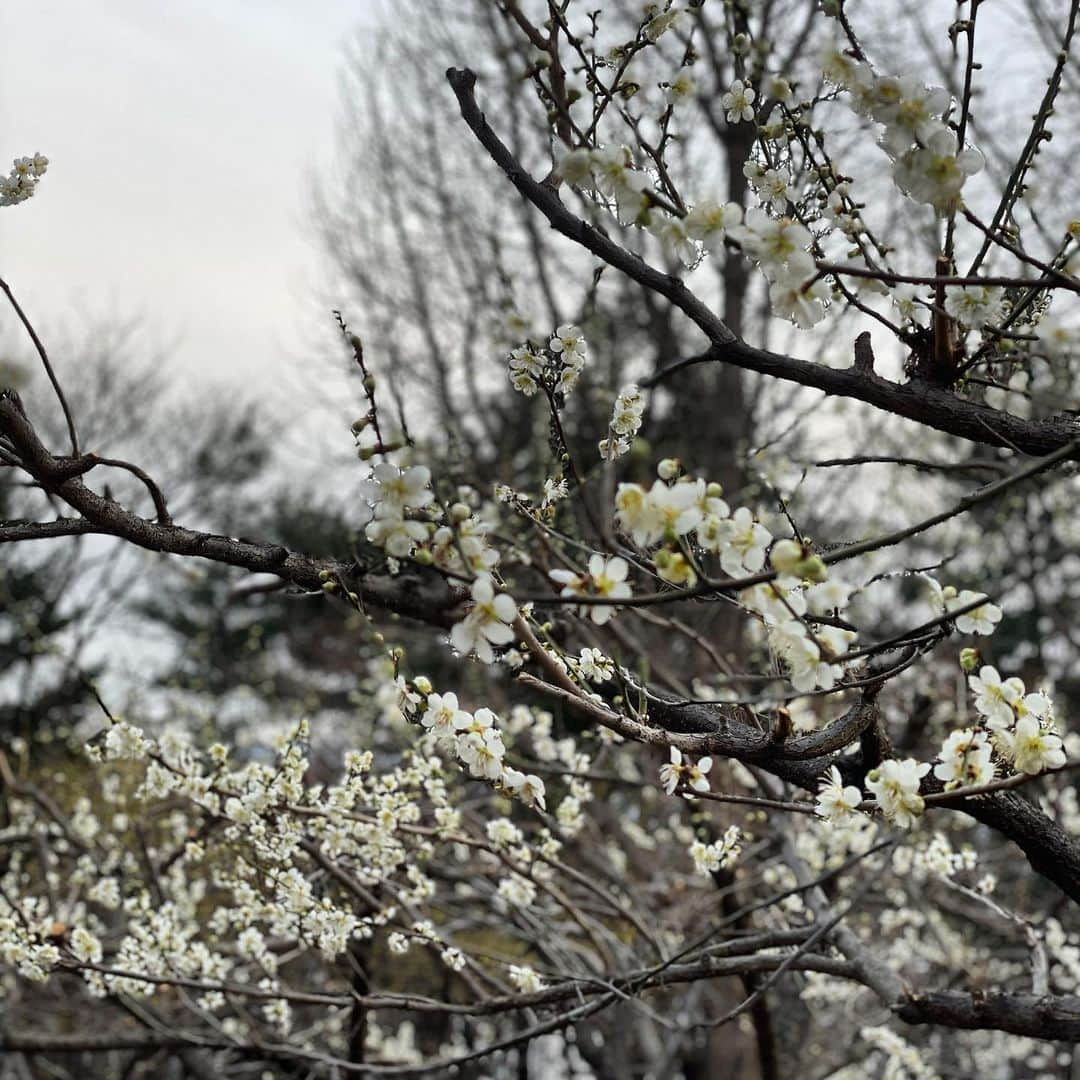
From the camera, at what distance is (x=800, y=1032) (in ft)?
16.8

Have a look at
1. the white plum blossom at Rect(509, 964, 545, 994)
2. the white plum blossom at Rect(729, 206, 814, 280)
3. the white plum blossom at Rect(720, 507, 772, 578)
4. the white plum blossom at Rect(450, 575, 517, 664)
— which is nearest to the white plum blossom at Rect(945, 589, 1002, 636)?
the white plum blossom at Rect(720, 507, 772, 578)

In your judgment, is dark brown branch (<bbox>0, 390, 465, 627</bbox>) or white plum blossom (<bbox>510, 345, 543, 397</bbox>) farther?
white plum blossom (<bbox>510, 345, 543, 397</bbox>)

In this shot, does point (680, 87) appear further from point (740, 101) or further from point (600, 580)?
point (600, 580)

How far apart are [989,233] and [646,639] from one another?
4.56 m

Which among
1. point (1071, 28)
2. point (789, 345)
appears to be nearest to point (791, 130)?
point (1071, 28)

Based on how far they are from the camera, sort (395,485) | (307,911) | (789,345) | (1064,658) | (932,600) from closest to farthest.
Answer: (395,485), (932,600), (307,911), (789,345), (1064,658)

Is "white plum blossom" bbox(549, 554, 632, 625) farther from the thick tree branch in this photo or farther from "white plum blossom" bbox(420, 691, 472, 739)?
the thick tree branch

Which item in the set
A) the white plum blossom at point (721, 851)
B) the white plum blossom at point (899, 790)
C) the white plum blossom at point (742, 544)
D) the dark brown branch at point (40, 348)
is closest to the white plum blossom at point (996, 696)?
the white plum blossom at point (899, 790)

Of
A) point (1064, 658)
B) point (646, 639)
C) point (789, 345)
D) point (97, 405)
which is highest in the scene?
point (97, 405)

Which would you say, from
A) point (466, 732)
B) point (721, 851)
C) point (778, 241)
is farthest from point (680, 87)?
point (721, 851)

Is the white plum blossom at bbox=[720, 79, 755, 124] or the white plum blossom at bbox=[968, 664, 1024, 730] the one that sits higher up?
the white plum blossom at bbox=[720, 79, 755, 124]

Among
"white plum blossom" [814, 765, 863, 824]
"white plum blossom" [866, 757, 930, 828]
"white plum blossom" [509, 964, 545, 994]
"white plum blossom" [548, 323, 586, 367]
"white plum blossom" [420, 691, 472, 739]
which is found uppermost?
"white plum blossom" [548, 323, 586, 367]

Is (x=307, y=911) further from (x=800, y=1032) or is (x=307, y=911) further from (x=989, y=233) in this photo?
(x=800, y=1032)

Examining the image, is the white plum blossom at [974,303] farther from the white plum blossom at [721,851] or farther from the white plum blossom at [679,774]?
the white plum blossom at [721,851]
